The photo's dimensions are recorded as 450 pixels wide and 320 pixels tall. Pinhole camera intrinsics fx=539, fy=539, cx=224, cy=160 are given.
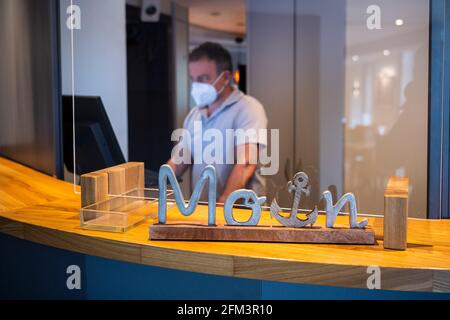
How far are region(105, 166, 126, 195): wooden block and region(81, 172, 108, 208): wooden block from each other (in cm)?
3

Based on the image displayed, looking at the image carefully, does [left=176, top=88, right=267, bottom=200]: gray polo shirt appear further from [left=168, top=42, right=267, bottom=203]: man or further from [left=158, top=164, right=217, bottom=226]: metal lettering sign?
[left=158, top=164, right=217, bottom=226]: metal lettering sign

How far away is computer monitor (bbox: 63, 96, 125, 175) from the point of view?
7.87ft

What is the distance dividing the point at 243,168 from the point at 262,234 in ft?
5.66

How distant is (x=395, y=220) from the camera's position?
133 centimetres

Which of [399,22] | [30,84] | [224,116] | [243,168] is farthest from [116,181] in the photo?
[399,22]

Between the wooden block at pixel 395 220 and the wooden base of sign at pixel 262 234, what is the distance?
5 cm

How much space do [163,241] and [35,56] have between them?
173 cm

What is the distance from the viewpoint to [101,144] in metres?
2.43

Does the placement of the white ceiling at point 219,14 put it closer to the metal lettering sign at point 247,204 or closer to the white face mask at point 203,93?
the white face mask at point 203,93

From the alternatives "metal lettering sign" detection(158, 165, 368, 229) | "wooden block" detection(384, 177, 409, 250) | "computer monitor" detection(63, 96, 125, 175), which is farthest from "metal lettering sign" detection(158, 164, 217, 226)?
"computer monitor" detection(63, 96, 125, 175)

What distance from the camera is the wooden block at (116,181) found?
5.51 feet

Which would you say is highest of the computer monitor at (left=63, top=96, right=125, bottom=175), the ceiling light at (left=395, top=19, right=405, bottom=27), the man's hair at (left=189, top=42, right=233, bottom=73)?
the ceiling light at (left=395, top=19, right=405, bottom=27)

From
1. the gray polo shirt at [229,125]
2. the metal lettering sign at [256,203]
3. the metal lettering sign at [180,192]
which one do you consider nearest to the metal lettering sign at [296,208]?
the metal lettering sign at [256,203]
